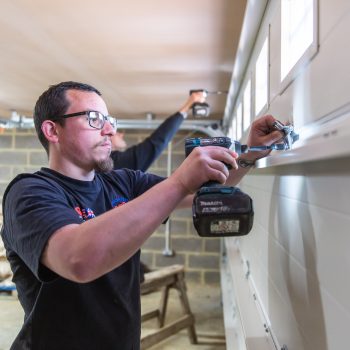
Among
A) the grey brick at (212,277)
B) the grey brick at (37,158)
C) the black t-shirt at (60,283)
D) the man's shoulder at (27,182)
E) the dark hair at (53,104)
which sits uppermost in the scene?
the grey brick at (37,158)

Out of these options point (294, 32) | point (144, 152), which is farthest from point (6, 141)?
point (294, 32)

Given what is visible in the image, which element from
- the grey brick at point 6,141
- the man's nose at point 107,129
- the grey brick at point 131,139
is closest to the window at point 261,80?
the man's nose at point 107,129

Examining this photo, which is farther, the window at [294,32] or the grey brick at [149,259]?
the grey brick at [149,259]

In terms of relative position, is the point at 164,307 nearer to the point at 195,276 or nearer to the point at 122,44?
the point at 195,276

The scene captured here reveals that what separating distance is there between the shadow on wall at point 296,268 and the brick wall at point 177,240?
382 cm

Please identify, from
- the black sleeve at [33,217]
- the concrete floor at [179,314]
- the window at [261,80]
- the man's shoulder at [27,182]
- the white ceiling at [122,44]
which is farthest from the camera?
the concrete floor at [179,314]

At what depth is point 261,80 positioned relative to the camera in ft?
5.46

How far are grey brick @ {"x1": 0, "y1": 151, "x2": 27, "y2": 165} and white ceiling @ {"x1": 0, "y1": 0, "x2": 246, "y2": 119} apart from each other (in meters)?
2.11

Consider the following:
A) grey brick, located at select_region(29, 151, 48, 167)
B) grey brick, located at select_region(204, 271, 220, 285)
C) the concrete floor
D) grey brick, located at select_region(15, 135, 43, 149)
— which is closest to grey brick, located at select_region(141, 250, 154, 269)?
the concrete floor

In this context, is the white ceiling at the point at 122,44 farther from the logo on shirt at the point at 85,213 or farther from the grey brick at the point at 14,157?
the grey brick at the point at 14,157

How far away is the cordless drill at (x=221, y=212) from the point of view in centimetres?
71

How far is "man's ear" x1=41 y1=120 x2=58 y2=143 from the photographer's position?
119cm

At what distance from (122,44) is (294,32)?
1271 mm

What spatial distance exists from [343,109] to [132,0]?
1267mm
